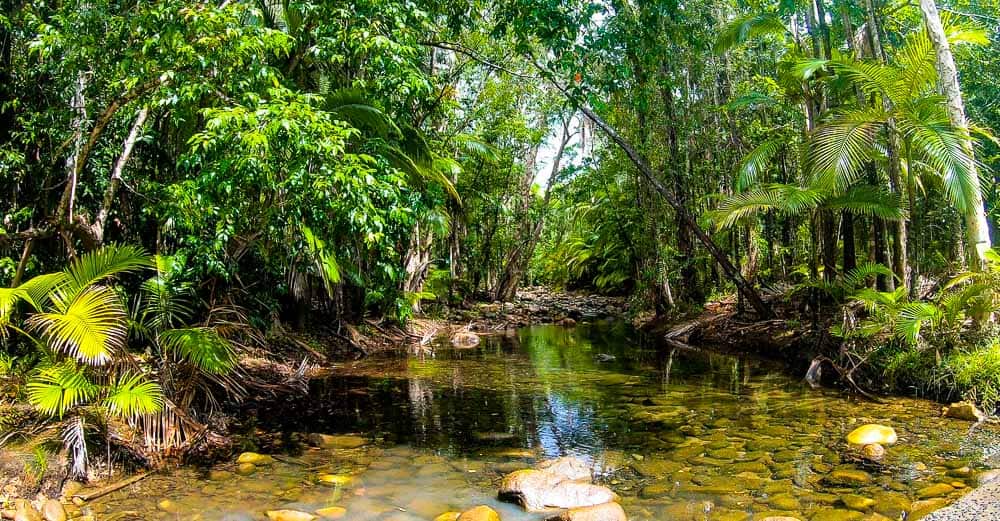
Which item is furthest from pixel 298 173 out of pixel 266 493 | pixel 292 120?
pixel 266 493

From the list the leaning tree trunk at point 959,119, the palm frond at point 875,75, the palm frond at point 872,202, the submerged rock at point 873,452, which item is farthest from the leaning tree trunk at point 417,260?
the submerged rock at point 873,452

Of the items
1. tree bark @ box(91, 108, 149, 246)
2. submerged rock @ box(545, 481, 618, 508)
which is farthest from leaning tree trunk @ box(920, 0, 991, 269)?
tree bark @ box(91, 108, 149, 246)

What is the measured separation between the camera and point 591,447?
19.3 feet

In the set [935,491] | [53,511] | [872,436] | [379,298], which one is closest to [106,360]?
[53,511]

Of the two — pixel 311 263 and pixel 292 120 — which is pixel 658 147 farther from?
pixel 292 120

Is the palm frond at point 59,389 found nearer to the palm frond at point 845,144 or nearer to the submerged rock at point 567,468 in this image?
the submerged rock at point 567,468

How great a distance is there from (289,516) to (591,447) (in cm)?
281

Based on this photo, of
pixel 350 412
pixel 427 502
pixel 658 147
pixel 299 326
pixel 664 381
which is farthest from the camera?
pixel 658 147

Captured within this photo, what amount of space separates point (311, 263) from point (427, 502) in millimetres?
6041

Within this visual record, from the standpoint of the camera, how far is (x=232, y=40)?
5.02 meters

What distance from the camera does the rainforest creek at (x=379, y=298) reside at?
4715 millimetres

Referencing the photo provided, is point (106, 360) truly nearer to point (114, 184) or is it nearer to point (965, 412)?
point (114, 184)

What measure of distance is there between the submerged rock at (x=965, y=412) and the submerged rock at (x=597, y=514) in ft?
13.6

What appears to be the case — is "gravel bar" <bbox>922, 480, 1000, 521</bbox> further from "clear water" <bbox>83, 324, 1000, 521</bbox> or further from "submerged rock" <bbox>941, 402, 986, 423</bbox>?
"submerged rock" <bbox>941, 402, 986, 423</bbox>
